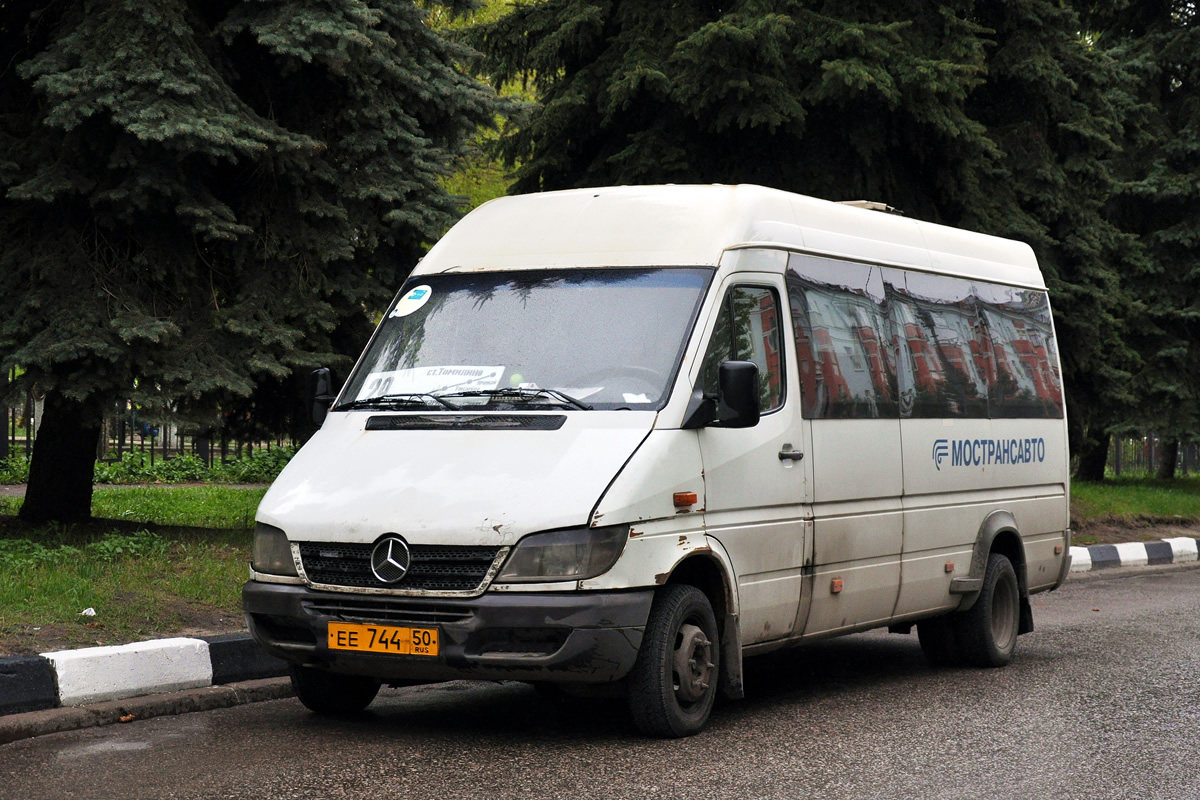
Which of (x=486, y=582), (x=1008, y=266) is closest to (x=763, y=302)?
(x=486, y=582)

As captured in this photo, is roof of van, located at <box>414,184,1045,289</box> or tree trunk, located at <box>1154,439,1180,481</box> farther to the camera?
tree trunk, located at <box>1154,439,1180,481</box>

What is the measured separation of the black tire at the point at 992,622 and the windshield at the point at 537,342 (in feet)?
11.3

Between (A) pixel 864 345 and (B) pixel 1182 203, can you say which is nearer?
(A) pixel 864 345

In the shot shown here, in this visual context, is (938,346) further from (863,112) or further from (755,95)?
(863,112)

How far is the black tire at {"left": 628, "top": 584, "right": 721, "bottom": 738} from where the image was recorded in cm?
697

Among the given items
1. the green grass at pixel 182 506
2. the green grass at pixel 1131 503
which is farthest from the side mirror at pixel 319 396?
the green grass at pixel 1131 503

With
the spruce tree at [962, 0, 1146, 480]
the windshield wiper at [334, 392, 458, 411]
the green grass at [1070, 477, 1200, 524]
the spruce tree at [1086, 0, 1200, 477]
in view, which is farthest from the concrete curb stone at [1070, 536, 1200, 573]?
the windshield wiper at [334, 392, 458, 411]

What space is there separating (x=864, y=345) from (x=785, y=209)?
985 mm

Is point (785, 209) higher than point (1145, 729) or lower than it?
higher

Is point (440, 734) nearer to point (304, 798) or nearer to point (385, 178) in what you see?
point (304, 798)

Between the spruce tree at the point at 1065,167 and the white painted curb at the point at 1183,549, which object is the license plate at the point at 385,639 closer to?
the spruce tree at the point at 1065,167

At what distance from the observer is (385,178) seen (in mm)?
12367

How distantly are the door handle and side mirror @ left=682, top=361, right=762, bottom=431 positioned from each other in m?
0.58

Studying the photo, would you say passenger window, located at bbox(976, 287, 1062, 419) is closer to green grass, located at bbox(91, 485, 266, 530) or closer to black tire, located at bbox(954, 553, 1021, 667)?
black tire, located at bbox(954, 553, 1021, 667)
